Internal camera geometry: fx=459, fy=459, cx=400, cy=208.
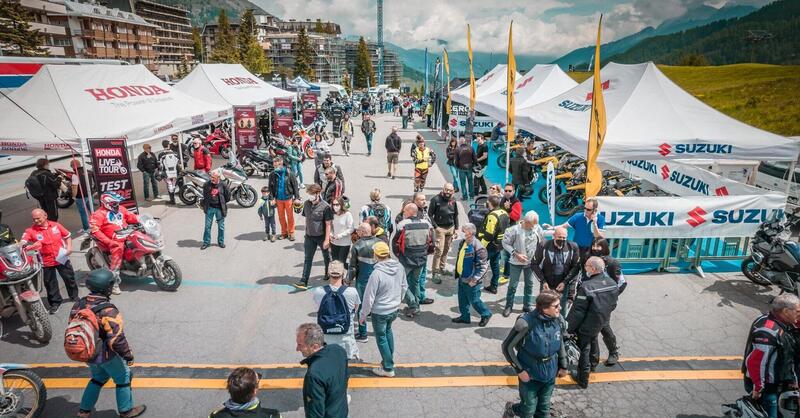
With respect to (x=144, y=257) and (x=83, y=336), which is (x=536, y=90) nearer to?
(x=144, y=257)

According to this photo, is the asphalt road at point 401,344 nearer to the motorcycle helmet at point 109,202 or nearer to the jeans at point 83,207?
the motorcycle helmet at point 109,202

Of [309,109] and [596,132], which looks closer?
[596,132]

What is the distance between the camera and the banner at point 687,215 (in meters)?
8.00

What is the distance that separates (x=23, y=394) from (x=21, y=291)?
87.1 inches

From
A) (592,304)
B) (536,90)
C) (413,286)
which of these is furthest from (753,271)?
(536,90)

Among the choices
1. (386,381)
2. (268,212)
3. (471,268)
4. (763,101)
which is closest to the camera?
(386,381)

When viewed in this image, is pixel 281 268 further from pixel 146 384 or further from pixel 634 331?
pixel 634 331

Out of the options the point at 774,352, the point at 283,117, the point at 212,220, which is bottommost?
the point at 212,220

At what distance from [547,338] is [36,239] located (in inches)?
276

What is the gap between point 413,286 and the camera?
22.1ft

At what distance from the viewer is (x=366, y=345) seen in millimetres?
6047

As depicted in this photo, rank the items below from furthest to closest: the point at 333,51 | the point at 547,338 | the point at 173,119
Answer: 1. the point at 333,51
2. the point at 173,119
3. the point at 547,338

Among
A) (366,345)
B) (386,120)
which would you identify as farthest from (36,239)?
(386,120)

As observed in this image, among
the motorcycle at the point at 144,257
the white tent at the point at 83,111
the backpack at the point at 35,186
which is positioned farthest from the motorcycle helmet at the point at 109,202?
the backpack at the point at 35,186
